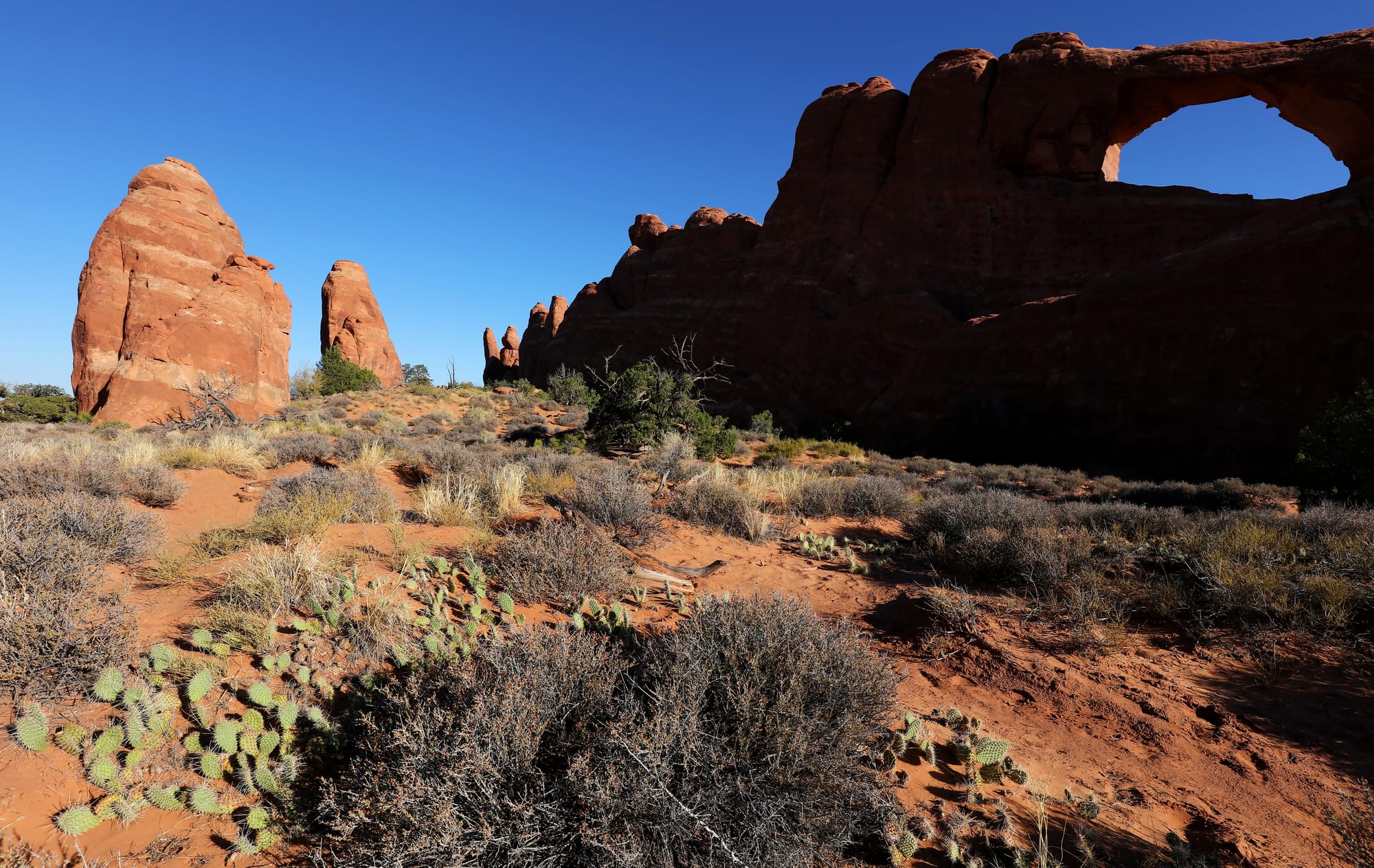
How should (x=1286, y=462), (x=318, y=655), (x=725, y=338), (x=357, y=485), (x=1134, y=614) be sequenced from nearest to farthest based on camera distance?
(x=318, y=655) → (x=1134, y=614) → (x=357, y=485) → (x=1286, y=462) → (x=725, y=338)

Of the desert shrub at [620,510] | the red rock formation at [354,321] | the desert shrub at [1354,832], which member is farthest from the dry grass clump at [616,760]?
the red rock formation at [354,321]

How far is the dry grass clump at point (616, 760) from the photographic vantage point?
189 centimetres

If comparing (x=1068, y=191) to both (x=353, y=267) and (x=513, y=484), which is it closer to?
(x=513, y=484)

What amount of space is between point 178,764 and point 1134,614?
6075 millimetres

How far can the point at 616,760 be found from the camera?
201 cm

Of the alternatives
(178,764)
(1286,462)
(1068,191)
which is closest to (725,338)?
(1068,191)

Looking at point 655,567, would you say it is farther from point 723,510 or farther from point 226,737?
point 226,737

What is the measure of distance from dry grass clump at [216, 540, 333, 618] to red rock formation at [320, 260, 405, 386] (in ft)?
147

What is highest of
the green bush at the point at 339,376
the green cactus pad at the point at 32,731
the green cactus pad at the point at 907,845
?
Result: the green bush at the point at 339,376

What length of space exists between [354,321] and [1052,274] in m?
48.8

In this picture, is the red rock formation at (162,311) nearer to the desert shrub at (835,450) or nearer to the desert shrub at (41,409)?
the desert shrub at (41,409)

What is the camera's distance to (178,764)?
2.39 meters

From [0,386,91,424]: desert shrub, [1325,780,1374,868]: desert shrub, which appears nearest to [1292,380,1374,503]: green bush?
[1325,780,1374,868]: desert shrub

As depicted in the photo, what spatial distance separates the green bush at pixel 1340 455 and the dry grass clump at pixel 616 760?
1005 centimetres
